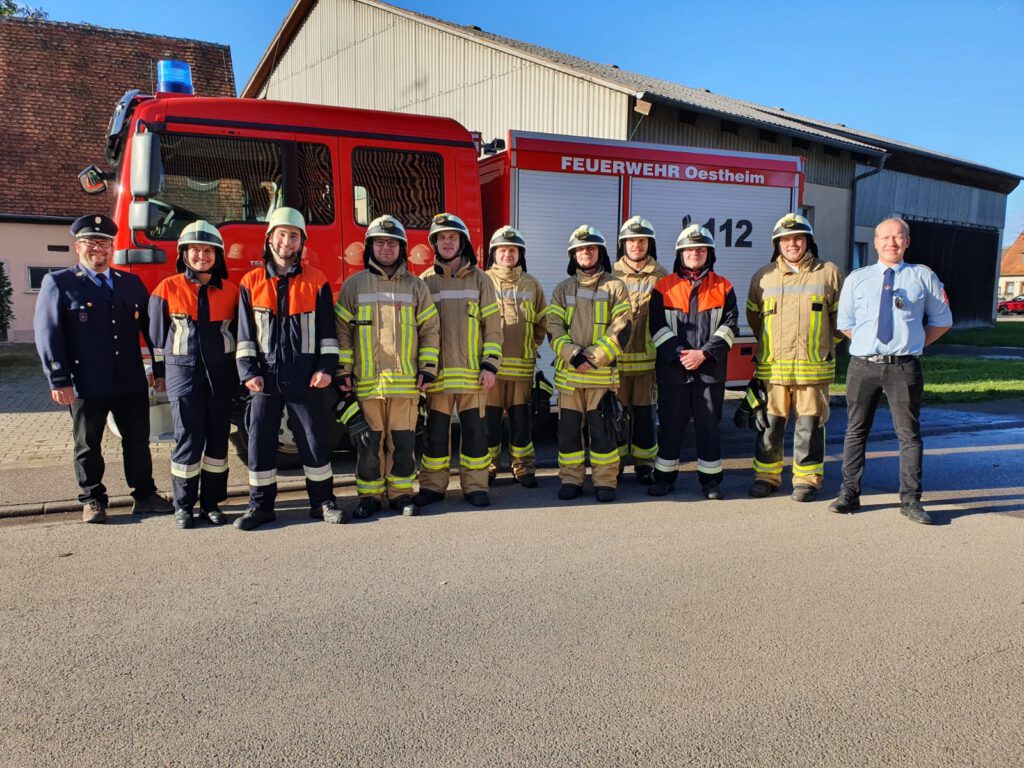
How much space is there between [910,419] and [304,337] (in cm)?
377

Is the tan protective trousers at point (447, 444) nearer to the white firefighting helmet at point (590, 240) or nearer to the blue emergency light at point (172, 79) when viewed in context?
the white firefighting helmet at point (590, 240)

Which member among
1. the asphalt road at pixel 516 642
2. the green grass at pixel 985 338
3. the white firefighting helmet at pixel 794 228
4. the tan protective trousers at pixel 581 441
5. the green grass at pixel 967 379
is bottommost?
the asphalt road at pixel 516 642

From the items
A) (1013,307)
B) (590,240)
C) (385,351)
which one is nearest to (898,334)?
(590,240)

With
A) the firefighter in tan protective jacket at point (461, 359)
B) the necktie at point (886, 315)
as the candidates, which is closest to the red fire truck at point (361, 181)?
the firefighter in tan protective jacket at point (461, 359)

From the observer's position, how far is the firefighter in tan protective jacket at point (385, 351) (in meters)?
4.91

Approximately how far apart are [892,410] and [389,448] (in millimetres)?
3238

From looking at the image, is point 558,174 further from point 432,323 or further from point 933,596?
point 933,596

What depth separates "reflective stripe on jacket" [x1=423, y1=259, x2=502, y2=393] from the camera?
5.23 m

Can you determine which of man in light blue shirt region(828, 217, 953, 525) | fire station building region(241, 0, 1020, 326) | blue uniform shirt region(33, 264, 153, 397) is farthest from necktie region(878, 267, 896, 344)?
fire station building region(241, 0, 1020, 326)

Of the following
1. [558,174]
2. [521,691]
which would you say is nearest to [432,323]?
[558,174]

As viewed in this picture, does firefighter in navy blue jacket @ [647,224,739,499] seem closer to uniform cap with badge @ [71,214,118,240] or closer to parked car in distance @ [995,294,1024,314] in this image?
uniform cap with badge @ [71,214,118,240]

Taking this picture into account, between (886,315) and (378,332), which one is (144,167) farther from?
(886,315)

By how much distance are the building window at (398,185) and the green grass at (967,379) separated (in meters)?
5.30

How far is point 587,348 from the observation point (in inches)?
209
